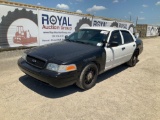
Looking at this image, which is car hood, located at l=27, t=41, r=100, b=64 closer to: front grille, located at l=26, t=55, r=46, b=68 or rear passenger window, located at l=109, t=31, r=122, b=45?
front grille, located at l=26, t=55, r=46, b=68

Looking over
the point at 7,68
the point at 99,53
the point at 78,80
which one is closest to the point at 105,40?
the point at 99,53

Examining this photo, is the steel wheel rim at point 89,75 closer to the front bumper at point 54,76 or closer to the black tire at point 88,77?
the black tire at point 88,77

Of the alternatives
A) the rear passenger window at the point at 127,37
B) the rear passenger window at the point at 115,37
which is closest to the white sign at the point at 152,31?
the rear passenger window at the point at 127,37

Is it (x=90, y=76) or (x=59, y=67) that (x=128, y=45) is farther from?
(x=59, y=67)

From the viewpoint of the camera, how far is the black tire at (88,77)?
413 cm

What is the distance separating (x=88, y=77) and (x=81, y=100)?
0.74m

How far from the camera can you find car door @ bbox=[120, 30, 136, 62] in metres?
5.88

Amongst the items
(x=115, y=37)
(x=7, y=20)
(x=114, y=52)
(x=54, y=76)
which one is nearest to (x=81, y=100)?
(x=54, y=76)

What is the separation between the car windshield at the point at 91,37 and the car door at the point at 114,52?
23cm

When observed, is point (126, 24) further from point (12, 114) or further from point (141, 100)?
point (12, 114)

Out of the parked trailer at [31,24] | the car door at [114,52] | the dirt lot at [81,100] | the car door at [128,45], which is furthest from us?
the parked trailer at [31,24]

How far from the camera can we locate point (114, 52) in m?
5.15

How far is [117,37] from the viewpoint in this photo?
550 centimetres

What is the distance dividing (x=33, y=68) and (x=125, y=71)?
3791 mm
